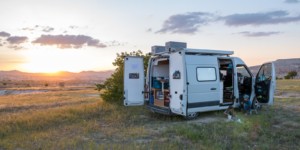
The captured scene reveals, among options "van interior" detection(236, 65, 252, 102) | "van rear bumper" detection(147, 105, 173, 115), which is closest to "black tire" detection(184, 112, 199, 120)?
"van rear bumper" detection(147, 105, 173, 115)

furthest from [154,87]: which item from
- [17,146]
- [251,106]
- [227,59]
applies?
[17,146]

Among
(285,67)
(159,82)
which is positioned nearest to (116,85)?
(159,82)

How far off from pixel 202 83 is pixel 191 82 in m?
0.58

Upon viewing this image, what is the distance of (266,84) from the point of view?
1122cm

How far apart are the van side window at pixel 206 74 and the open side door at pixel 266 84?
Result: 2.36 metres

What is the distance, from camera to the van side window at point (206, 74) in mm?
9955

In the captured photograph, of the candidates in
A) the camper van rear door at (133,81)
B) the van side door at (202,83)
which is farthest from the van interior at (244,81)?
the camper van rear door at (133,81)

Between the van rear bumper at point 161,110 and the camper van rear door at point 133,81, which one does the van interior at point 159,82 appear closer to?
the van rear bumper at point 161,110

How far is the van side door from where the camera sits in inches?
382

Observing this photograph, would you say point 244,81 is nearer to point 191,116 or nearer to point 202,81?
point 202,81

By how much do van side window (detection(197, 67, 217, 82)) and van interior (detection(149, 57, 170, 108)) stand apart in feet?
5.20

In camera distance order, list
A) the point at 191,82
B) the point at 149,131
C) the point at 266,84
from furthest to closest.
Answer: the point at 266,84 → the point at 191,82 → the point at 149,131

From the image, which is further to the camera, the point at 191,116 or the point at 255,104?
the point at 255,104

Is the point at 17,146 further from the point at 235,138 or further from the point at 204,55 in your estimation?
the point at 204,55
